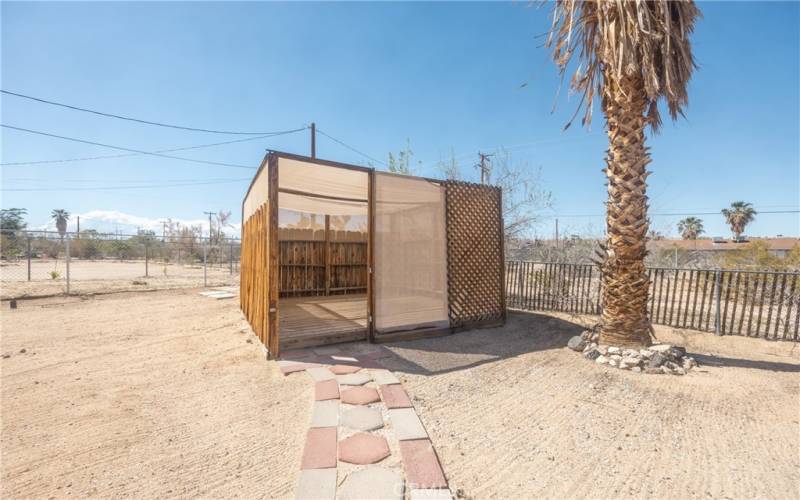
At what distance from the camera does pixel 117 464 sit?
1.98m

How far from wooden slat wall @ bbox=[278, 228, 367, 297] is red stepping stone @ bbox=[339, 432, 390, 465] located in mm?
7340

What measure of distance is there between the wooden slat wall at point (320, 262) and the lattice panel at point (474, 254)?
4.83 meters

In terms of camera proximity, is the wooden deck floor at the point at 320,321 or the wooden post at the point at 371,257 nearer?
the wooden deck floor at the point at 320,321

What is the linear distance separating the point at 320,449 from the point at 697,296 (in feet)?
27.6

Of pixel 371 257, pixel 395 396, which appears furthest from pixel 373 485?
pixel 371 257

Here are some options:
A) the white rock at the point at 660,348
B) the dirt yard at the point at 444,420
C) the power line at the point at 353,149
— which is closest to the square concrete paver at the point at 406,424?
the dirt yard at the point at 444,420

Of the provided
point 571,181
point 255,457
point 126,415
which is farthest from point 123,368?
point 571,181

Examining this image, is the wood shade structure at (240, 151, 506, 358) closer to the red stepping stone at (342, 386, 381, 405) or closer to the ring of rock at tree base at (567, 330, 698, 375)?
the red stepping stone at (342, 386, 381, 405)

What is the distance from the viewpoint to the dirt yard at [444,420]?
1.88 meters

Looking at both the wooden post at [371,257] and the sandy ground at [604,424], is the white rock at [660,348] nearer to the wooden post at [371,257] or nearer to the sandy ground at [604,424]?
the sandy ground at [604,424]

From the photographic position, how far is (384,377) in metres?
3.45

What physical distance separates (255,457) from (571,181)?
15.8 meters

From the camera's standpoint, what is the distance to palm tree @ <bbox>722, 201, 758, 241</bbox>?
2680cm

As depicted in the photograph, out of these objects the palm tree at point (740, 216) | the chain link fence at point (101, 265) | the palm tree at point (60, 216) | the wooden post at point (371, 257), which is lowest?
the chain link fence at point (101, 265)
